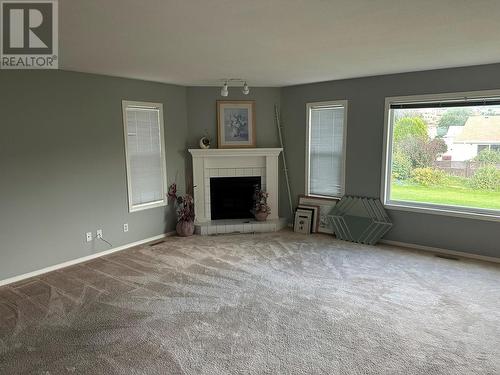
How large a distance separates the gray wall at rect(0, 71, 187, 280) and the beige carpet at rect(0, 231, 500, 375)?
1.26ft

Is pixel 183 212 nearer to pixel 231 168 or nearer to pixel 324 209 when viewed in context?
pixel 231 168

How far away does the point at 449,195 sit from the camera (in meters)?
4.48

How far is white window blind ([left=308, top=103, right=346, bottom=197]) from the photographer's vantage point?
520cm

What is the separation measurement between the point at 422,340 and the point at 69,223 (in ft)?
12.6

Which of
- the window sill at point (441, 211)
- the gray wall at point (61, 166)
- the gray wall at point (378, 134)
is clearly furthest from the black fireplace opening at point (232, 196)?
the window sill at point (441, 211)

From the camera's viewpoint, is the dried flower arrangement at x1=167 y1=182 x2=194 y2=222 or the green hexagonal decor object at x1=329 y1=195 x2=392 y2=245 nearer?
the green hexagonal decor object at x1=329 y1=195 x2=392 y2=245

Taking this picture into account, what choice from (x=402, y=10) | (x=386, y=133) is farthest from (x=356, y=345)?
(x=386, y=133)

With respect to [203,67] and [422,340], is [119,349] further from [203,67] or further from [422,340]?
[203,67]

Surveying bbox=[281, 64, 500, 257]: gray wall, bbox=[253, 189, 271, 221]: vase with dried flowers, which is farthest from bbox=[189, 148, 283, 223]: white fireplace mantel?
bbox=[281, 64, 500, 257]: gray wall

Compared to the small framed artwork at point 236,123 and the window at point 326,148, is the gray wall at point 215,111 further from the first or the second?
the window at point 326,148

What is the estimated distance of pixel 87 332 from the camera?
2.68 metres

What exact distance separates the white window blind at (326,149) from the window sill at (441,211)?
80 centimetres

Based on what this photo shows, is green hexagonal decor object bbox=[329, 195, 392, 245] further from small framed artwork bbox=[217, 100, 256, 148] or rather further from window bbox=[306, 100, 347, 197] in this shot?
small framed artwork bbox=[217, 100, 256, 148]

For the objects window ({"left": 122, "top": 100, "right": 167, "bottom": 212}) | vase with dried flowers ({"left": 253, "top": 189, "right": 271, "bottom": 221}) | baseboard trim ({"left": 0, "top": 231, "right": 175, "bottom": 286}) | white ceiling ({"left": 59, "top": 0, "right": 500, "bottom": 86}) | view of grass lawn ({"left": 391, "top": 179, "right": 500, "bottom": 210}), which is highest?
white ceiling ({"left": 59, "top": 0, "right": 500, "bottom": 86})
